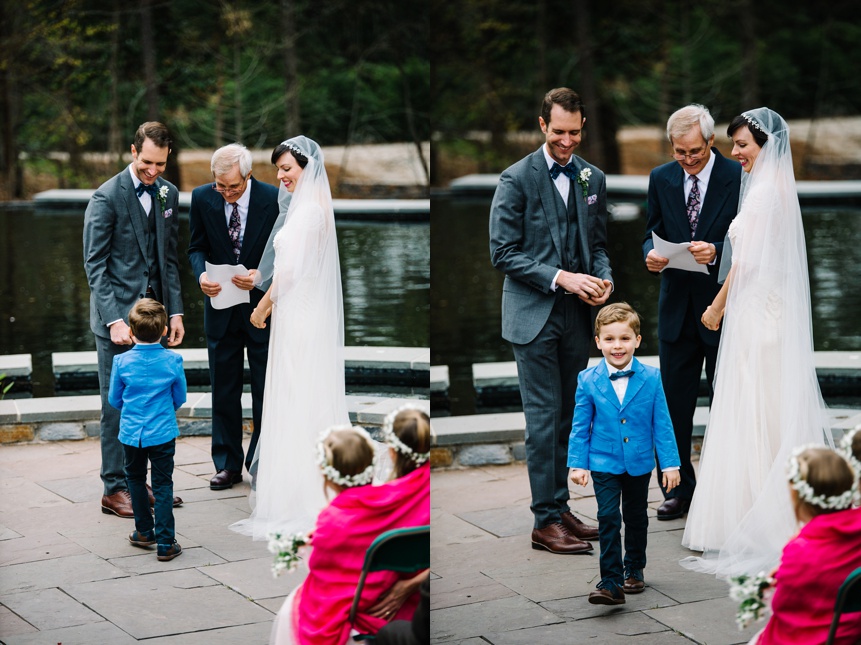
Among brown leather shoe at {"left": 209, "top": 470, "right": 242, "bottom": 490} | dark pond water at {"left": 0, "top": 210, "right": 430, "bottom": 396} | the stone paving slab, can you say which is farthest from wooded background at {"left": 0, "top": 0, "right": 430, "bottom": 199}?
the stone paving slab

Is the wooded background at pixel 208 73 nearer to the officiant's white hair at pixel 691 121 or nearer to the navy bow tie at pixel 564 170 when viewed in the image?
the navy bow tie at pixel 564 170

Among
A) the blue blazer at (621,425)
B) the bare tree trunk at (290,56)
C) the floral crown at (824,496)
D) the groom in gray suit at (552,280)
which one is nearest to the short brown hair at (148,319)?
the bare tree trunk at (290,56)

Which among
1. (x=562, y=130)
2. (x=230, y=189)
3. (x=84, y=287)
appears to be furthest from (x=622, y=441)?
(x=84, y=287)

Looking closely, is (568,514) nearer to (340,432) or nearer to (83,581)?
(340,432)

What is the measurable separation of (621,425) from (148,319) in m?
1.48

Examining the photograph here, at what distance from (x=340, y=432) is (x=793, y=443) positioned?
1.32 m

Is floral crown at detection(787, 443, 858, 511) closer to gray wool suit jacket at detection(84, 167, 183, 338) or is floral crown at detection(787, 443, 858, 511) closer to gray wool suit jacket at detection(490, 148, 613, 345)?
gray wool suit jacket at detection(490, 148, 613, 345)

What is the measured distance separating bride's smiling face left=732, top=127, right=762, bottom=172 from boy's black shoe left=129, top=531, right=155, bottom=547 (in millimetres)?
2095

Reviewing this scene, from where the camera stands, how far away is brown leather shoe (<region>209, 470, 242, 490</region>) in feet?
10.5

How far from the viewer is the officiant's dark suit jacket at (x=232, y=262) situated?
2.99 meters

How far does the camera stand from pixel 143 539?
323 centimetres

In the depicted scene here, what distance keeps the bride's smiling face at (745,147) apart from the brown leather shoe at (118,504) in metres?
2.12

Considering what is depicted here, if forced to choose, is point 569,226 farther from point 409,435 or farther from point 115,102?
point 115,102

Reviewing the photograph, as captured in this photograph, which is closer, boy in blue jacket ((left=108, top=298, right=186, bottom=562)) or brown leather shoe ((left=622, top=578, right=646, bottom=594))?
brown leather shoe ((left=622, top=578, right=646, bottom=594))
